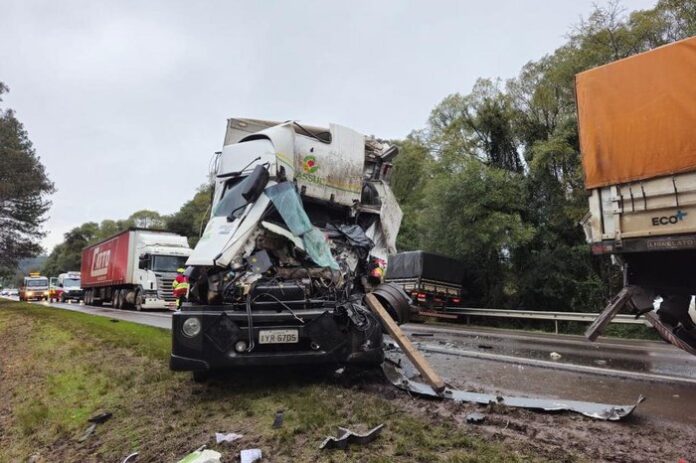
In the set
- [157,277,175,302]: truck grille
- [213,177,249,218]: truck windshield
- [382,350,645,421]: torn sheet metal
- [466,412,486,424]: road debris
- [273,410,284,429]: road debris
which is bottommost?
[273,410,284,429]: road debris

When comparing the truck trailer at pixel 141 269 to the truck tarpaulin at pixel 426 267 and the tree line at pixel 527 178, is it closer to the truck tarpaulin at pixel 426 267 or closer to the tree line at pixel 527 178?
the tree line at pixel 527 178

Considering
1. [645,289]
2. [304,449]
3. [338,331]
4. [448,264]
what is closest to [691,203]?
[645,289]

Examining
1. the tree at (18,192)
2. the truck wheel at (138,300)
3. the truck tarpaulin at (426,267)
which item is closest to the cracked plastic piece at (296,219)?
the truck tarpaulin at (426,267)

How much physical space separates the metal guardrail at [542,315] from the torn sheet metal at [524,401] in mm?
8476

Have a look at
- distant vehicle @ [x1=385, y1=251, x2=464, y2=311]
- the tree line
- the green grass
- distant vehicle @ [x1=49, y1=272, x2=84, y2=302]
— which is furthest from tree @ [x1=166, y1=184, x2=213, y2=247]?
the green grass

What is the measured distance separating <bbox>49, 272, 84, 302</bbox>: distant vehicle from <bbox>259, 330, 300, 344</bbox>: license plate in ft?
142

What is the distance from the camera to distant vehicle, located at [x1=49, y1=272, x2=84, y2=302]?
41.8 metres

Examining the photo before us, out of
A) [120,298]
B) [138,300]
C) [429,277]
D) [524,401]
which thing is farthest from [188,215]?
[524,401]

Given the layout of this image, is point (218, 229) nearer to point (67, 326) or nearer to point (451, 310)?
point (67, 326)

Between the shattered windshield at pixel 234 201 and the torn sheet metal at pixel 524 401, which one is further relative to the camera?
the shattered windshield at pixel 234 201

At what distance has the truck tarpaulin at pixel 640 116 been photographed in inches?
194

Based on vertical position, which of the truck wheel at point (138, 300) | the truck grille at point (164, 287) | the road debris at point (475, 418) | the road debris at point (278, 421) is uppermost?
the truck grille at point (164, 287)

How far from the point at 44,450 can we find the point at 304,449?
2964 millimetres

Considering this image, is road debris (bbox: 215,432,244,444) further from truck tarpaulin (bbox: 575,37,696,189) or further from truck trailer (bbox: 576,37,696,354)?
truck tarpaulin (bbox: 575,37,696,189)
